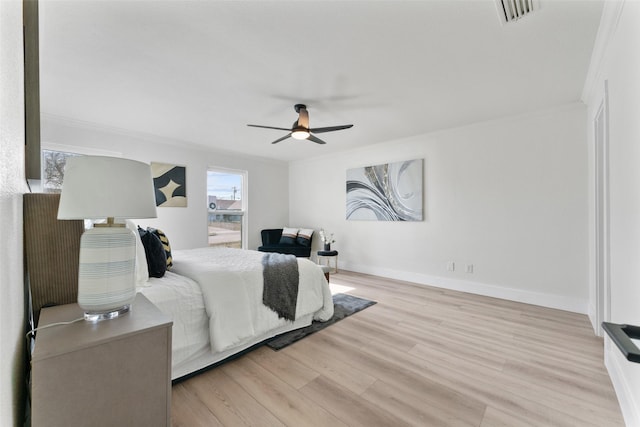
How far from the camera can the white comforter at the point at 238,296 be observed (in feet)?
6.60

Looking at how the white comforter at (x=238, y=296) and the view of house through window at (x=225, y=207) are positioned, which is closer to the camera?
the white comforter at (x=238, y=296)

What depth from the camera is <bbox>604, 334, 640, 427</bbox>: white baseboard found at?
1.39m

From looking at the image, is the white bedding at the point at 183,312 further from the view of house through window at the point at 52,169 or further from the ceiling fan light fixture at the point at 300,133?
the view of house through window at the point at 52,169

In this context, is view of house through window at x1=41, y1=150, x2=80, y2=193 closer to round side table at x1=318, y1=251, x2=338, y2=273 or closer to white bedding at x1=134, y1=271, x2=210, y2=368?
white bedding at x1=134, y1=271, x2=210, y2=368

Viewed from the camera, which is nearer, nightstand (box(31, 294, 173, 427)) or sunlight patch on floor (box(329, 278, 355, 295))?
nightstand (box(31, 294, 173, 427))

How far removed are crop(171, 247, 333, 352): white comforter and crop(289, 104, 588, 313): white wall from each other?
221 centimetres

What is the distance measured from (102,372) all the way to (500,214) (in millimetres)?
4198

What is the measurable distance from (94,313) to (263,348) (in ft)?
4.94

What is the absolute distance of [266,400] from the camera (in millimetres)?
1692

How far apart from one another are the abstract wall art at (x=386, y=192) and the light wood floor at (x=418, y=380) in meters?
2.03

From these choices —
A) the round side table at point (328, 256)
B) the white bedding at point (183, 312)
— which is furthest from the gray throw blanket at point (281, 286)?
the round side table at point (328, 256)

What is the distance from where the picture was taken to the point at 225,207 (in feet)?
17.8

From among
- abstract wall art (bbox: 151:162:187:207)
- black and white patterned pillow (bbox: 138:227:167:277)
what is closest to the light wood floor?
black and white patterned pillow (bbox: 138:227:167:277)

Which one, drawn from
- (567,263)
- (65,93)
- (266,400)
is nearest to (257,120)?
(65,93)
